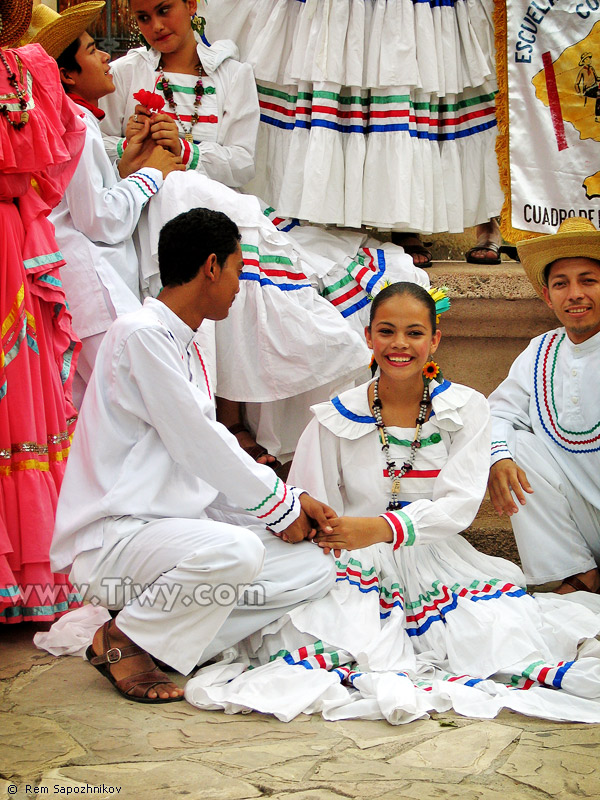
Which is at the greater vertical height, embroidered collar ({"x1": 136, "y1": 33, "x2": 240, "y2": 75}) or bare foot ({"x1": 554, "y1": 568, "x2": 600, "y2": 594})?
embroidered collar ({"x1": 136, "y1": 33, "x2": 240, "y2": 75})

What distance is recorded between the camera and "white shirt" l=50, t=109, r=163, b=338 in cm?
373

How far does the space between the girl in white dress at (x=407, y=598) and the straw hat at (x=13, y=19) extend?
5.11 feet

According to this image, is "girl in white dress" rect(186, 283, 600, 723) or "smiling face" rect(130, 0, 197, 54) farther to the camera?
"smiling face" rect(130, 0, 197, 54)

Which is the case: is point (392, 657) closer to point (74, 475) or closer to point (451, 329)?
point (74, 475)

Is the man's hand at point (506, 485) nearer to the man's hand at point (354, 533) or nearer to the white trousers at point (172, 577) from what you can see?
the man's hand at point (354, 533)

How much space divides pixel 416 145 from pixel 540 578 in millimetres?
2330

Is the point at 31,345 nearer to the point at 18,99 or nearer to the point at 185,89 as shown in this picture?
the point at 18,99

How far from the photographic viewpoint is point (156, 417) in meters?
2.79

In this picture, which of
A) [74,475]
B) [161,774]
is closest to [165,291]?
[74,475]

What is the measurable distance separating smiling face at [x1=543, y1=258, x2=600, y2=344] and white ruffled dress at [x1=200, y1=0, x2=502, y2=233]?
1.18 metres

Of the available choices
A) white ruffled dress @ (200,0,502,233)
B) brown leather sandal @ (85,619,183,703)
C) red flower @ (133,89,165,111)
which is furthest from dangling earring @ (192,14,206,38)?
brown leather sandal @ (85,619,183,703)

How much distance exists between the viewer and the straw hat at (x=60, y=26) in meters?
3.65

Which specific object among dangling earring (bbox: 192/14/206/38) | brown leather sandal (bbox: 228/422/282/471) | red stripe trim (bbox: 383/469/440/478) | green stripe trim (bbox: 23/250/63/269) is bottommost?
red stripe trim (bbox: 383/469/440/478)

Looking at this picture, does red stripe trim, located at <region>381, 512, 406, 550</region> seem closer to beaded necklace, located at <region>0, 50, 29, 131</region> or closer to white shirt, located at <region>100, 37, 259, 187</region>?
beaded necklace, located at <region>0, 50, 29, 131</region>
